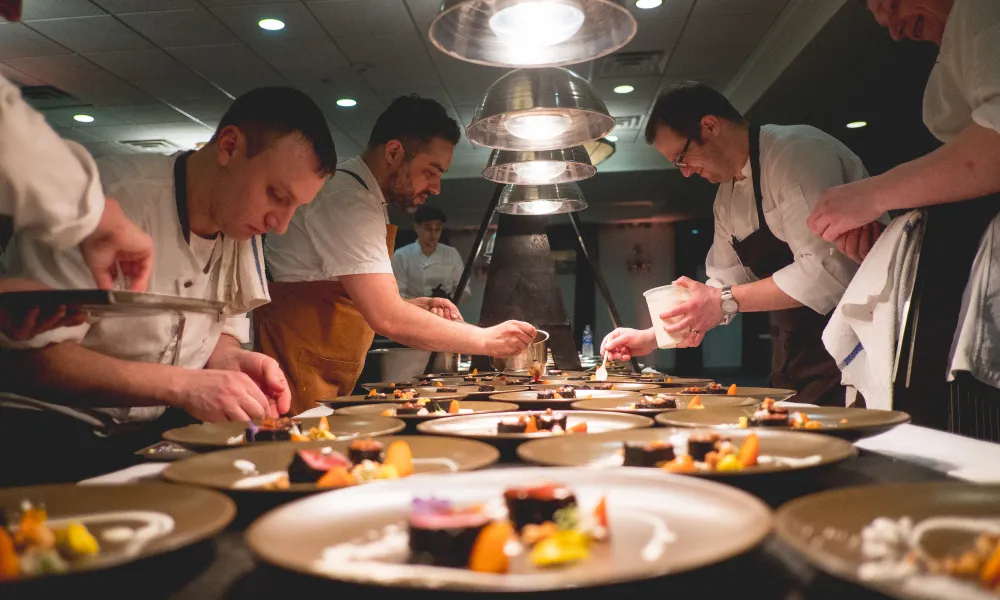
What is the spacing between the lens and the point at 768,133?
2.49 metres

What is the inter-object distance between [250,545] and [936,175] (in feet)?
5.15

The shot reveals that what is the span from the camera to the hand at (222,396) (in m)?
1.32

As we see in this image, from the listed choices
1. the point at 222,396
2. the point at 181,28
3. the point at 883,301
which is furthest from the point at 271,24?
the point at 883,301

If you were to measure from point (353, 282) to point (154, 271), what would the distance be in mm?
743

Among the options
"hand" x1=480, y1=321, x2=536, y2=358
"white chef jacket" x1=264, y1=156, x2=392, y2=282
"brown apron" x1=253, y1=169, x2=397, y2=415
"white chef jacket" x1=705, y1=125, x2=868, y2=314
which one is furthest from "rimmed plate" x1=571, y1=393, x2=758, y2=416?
"brown apron" x1=253, y1=169, x2=397, y2=415

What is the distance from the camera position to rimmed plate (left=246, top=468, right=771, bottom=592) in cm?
47

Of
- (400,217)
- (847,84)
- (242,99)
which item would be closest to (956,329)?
(242,99)

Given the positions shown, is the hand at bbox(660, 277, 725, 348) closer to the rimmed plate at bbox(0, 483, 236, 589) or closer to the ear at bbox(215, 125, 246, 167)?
the ear at bbox(215, 125, 246, 167)

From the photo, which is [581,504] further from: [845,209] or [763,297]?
[763,297]

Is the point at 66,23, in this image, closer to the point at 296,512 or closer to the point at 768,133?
the point at 768,133

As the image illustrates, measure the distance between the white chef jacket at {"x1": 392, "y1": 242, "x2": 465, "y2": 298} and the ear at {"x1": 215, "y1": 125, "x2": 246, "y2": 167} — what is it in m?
5.70

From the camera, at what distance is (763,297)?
238 centimetres

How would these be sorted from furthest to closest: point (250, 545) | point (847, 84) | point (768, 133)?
point (847, 84) → point (768, 133) → point (250, 545)

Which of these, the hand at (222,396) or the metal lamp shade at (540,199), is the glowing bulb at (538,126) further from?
the hand at (222,396)
